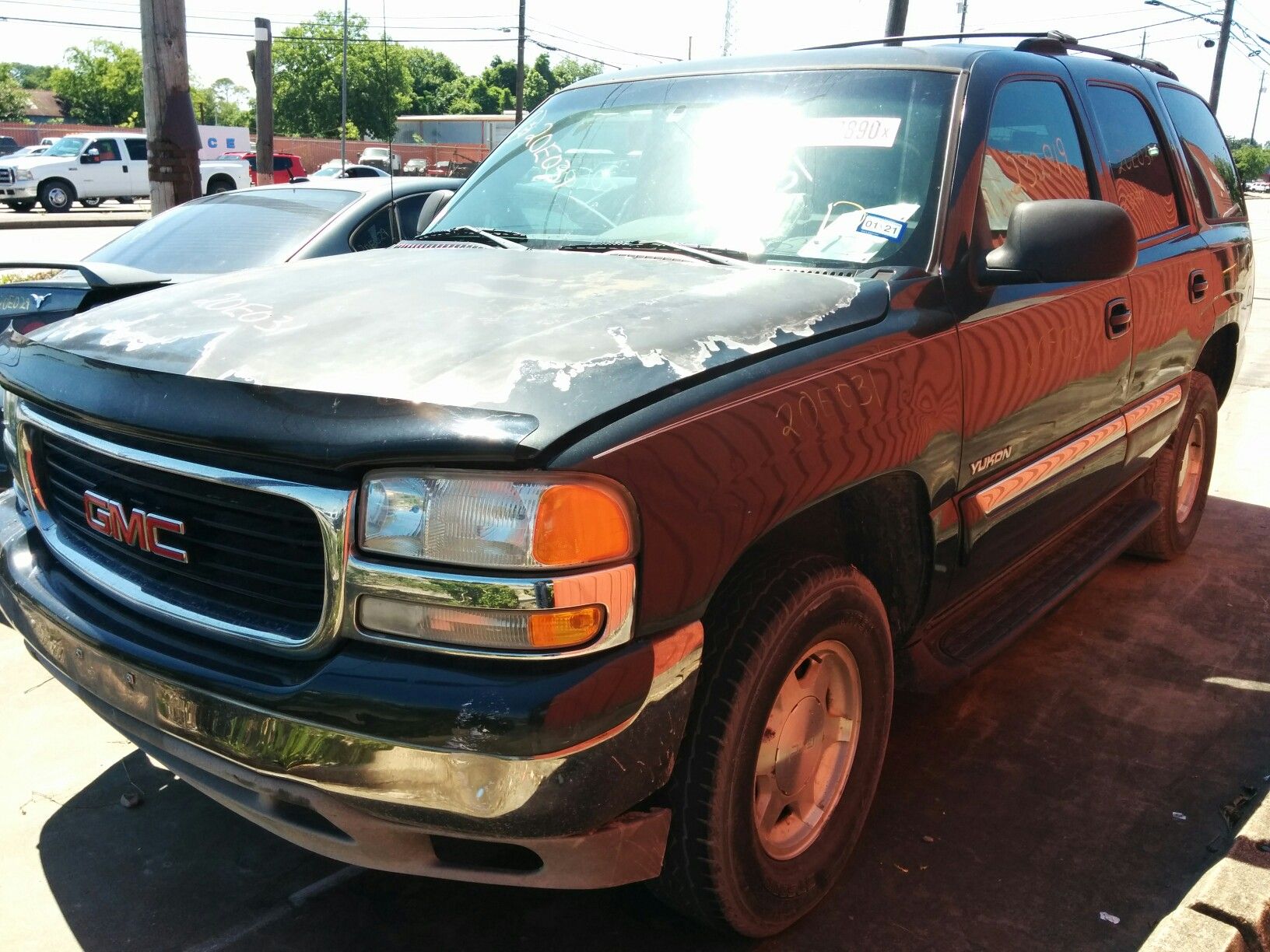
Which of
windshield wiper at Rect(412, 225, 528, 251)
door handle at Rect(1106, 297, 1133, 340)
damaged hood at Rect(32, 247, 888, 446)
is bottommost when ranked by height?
door handle at Rect(1106, 297, 1133, 340)

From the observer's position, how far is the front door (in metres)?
2.90

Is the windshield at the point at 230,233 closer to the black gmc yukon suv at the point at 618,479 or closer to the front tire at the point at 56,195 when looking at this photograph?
the black gmc yukon suv at the point at 618,479

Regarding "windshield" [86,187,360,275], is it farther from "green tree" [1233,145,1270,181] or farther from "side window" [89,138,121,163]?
"green tree" [1233,145,1270,181]

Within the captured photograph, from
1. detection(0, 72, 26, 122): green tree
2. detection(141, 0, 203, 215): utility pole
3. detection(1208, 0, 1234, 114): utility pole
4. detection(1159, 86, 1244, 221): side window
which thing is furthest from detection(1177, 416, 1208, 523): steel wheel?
detection(0, 72, 26, 122): green tree

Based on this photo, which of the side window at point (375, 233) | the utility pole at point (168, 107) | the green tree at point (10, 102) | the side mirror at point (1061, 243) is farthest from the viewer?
the green tree at point (10, 102)

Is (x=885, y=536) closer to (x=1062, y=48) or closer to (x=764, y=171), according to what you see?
(x=764, y=171)

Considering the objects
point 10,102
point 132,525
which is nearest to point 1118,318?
point 132,525

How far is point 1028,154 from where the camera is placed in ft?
10.8

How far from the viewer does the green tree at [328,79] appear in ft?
237

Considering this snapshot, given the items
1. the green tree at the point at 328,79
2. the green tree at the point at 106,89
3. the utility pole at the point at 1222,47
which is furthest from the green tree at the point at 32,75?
the utility pole at the point at 1222,47

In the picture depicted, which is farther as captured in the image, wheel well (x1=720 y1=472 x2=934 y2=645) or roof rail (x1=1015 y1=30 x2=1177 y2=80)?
roof rail (x1=1015 y1=30 x2=1177 y2=80)

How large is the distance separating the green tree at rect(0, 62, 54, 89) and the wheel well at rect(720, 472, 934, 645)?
13813 centimetres

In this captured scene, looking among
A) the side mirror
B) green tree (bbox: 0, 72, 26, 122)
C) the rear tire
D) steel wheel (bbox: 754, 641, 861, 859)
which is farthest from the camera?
green tree (bbox: 0, 72, 26, 122)

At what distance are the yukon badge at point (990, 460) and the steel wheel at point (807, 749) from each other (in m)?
0.64
